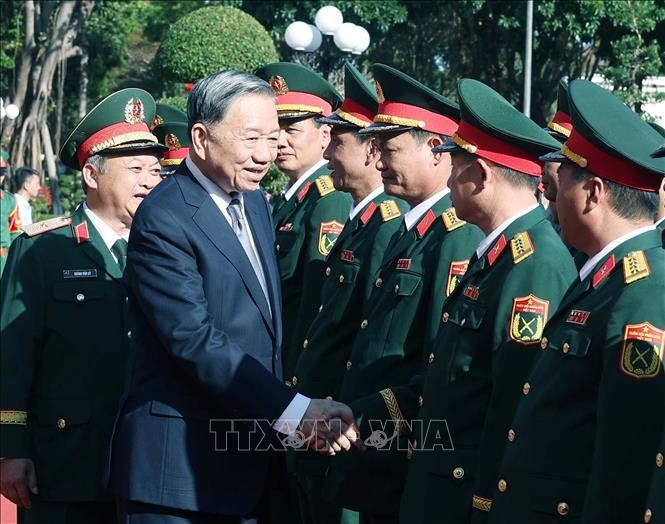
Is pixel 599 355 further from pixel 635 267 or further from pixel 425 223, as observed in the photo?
pixel 425 223

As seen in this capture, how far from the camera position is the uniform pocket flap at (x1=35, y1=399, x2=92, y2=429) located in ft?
15.3

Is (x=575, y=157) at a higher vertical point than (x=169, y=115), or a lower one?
lower

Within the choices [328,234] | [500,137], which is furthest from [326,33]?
[500,137]

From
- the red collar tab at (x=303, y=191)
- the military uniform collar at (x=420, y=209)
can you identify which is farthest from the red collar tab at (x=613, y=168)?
the red collar tab at (x=303, y=191)

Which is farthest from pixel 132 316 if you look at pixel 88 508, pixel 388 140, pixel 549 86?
pixel 549 86

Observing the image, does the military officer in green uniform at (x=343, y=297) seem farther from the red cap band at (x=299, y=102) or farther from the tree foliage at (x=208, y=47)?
the tree foliage at (x=208, y=47)

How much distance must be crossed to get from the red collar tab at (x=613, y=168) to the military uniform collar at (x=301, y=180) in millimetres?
3326

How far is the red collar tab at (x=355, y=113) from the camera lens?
6.00m

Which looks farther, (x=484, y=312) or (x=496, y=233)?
(x=496, y=233)

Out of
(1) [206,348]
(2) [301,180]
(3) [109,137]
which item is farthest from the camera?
(2) [301,180]

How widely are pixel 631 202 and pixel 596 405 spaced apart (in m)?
0.57

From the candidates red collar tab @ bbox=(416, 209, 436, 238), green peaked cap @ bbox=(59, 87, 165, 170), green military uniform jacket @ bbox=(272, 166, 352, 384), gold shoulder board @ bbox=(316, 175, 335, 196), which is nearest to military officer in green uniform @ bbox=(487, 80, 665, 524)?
red collar tab @ bbox=(416, 209, 436, 238)

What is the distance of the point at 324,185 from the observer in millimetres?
6559

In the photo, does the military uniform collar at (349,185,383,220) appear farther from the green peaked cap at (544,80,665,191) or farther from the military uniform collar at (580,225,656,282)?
the military uniform collar at (580,225,656,282)
